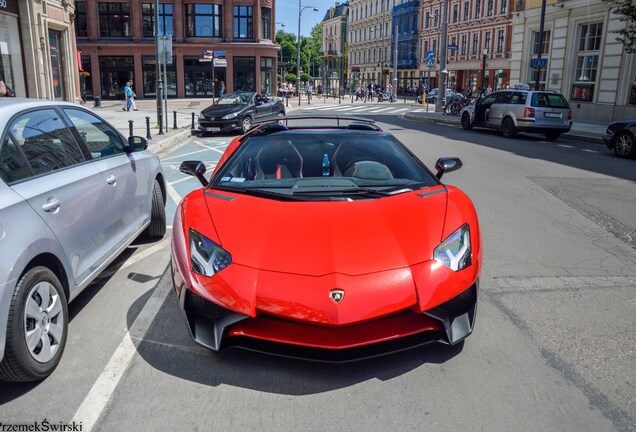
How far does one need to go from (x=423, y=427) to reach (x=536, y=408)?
677 millimetres

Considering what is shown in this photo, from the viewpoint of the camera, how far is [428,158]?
13742 mm

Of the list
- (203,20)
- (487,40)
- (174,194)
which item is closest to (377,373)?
(174,194)

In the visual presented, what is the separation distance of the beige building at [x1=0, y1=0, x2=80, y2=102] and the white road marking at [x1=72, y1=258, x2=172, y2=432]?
1882 centimetres

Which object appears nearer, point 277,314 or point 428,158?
point 277,314

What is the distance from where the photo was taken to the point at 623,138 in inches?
560

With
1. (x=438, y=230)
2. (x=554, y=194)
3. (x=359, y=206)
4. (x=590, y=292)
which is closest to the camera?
(x=438, y=230)

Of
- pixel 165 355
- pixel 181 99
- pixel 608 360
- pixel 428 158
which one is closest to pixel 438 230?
pixel 608 360

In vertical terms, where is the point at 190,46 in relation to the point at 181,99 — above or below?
above

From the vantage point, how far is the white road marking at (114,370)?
9.60ft

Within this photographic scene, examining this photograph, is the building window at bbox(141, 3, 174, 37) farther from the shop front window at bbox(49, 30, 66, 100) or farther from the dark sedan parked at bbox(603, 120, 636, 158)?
the dark sedan parked at bbox(603, 120, 636, 158)

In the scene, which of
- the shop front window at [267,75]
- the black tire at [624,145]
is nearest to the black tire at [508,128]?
the black tire at [624,145]

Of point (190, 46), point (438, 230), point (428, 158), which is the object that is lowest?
point (428, 158)

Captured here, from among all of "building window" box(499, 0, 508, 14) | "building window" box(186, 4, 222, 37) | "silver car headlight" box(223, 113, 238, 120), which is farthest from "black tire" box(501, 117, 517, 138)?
"building window" box(499, 0, 508, 14)

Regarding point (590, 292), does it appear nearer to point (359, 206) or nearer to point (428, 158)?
point (359, 206)
